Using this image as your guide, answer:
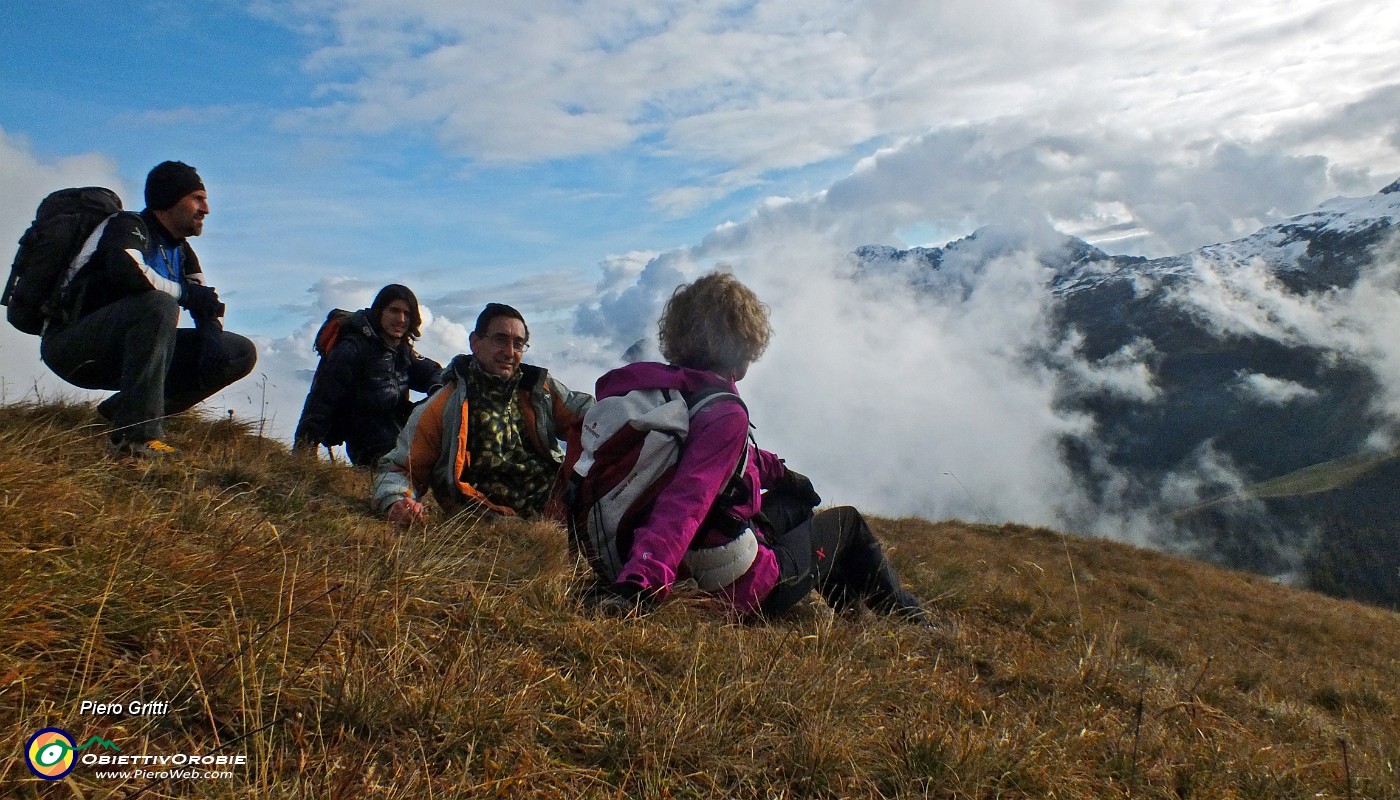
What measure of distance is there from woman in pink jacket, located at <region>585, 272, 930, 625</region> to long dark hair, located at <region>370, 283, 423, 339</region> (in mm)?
3716

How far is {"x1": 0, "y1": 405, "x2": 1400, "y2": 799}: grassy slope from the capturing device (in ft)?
7.36

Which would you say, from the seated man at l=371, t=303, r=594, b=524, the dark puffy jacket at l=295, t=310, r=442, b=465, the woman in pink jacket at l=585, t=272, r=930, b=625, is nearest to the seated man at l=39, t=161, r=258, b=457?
the seated man at l=371, t=303, r=594, b=524

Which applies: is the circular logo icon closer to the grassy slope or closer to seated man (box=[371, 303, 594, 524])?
the grassy slope

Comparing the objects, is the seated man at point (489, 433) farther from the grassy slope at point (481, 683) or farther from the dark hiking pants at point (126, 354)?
the dark hiking pants at point (126, 354)

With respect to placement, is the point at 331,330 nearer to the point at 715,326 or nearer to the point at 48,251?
the point at 48,251

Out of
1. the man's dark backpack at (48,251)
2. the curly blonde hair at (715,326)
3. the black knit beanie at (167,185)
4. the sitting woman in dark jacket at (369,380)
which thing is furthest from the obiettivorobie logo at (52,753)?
the sitting woman in dark jacket at (369,380)

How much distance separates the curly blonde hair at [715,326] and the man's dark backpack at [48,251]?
3477 mm

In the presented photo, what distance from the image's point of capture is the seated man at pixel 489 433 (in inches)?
214

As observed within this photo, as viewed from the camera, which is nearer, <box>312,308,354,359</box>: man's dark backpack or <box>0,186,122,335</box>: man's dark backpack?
<box>0,186,122,335</box>: man's dark backpack

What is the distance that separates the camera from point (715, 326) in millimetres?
4180

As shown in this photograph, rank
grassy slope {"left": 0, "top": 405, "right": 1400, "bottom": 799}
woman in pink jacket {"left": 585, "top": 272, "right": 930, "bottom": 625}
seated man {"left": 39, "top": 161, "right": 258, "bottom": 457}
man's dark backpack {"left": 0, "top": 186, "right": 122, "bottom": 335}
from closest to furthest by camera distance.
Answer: grassy slope {"left": 0, "top": 405, "right": 1400, "bottom": 799}, woman in pink jacket {"left": 585, "top": 272, "right": 930, "bottom": 625}, man's dark backpack {"left": 0, "top": 186, "right": 122, "bottom": 335}, seated man {"left": 39, "top": 161, "right": 258, "bottom": 457}

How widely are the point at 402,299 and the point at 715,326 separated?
13.6ft

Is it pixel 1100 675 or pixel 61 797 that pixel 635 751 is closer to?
pixel 61 797

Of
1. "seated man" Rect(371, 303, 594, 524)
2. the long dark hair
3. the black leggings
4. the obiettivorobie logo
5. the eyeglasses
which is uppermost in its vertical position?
the long dark hair
